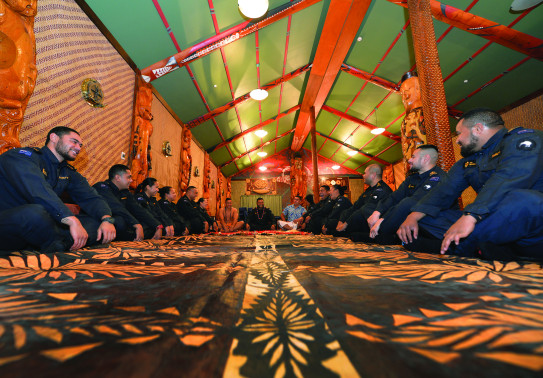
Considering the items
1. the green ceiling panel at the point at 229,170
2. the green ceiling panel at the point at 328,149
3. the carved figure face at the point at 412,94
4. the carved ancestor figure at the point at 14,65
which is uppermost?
the green ceiling panel at the point at 328,149

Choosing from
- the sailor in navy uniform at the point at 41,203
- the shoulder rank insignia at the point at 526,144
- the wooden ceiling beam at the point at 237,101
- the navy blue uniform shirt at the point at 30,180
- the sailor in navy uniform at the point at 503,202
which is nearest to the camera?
the sailor in navy uniform at the point at 503,202

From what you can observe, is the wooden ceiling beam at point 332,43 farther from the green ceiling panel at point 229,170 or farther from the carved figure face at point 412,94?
the green ceiling panel at point 229,170

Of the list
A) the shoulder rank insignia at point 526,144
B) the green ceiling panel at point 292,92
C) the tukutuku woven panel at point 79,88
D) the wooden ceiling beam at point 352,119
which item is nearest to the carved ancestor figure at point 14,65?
the tukutuku woven panel at point 79,88

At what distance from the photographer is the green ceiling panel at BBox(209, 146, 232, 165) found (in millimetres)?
9188

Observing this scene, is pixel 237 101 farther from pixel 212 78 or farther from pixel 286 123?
pixel 286 123

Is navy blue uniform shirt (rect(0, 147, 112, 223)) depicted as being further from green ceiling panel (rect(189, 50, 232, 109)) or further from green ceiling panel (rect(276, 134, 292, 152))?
green ceiling panel (rect(276, 134, 292, 152))

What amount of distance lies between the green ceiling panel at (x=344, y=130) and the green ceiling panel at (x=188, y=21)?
6.90 m

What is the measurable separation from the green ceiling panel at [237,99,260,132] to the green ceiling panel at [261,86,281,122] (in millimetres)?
275

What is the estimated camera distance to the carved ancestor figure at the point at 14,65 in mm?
1780

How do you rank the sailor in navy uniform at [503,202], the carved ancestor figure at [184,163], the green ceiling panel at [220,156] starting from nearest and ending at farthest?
the sailor in navy uniform at [503,202] < the carved ancestor figure at [184,163] < the green ceiling panel at [220,156]

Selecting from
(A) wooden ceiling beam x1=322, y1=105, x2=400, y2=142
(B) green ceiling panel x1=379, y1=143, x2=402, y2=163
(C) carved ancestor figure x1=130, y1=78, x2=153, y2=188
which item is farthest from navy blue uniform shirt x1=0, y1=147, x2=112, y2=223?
(B) green ceiling panel x1=379, y1=143, x2=402, y2=163

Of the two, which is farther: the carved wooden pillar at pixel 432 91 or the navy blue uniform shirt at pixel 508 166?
the carved wooden pillar at pixel 432 91

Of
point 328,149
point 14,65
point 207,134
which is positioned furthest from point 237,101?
point 328,149

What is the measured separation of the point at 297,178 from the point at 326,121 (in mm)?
3614
